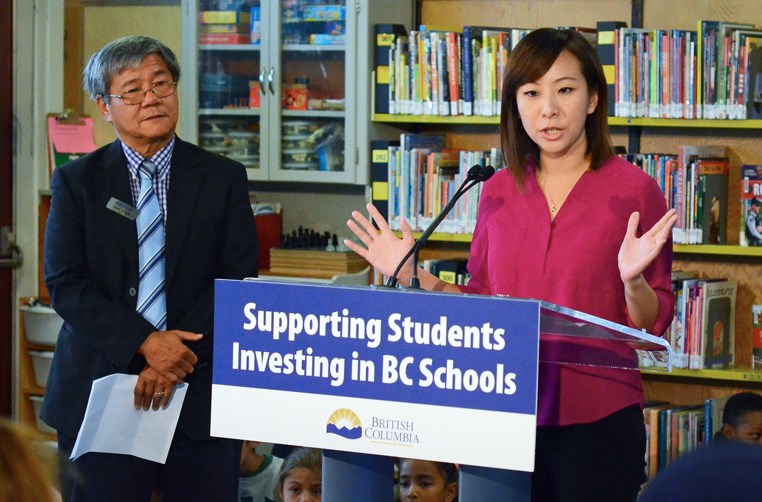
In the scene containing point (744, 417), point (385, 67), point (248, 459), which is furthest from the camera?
point (385, 67)

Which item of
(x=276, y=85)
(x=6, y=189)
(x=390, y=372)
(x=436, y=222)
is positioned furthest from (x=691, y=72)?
(x=6, y=189)

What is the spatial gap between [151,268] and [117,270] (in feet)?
0.23

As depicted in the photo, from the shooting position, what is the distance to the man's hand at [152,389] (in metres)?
2.34

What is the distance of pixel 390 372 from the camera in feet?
5.19

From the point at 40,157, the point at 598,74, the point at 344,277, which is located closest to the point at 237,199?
the point at 598,74

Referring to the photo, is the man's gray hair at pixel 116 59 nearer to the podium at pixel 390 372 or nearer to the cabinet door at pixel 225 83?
the podium at pixel 390 372

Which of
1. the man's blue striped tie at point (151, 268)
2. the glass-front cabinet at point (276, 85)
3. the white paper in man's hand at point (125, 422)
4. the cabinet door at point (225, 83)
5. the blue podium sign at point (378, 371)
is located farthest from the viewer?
the cabinet door at point (225, 83)

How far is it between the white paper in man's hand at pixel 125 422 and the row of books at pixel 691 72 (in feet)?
7.02

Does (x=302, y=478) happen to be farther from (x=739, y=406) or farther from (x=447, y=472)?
(x=739, y=406)

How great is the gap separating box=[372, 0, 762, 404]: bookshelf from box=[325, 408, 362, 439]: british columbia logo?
2482 millimetres

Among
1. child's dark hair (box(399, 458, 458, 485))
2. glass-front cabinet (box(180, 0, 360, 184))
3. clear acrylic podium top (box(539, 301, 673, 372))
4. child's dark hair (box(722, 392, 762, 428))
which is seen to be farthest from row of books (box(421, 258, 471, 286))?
clear acrylic podium top (box(539, 301, 673, 372))

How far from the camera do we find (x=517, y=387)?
1521 millimetres

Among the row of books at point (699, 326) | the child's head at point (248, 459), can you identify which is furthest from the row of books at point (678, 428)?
the child's head at point (248, 459)

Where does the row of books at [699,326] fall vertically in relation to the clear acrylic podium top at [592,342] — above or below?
below
